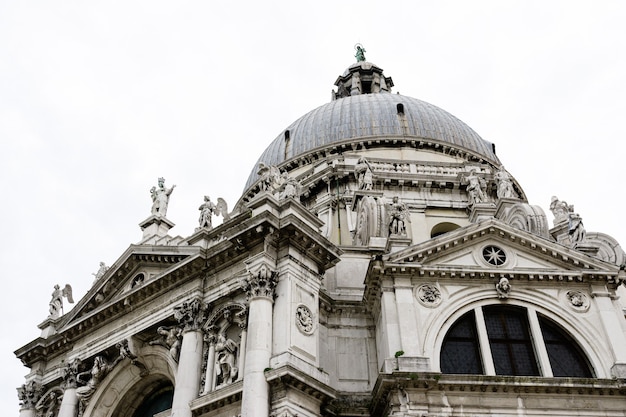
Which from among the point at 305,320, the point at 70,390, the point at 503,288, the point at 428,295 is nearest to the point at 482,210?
the point at 503,288

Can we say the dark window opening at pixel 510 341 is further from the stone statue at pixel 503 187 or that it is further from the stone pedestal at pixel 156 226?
the stone pedestal at pixel 156 226

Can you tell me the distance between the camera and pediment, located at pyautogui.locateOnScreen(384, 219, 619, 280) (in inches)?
831

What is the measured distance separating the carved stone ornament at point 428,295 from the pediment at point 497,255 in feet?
2.01

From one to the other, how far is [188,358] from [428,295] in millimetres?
7947

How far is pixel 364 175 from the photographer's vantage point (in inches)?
1178

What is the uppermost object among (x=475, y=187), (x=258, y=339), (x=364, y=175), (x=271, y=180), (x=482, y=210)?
(x=364, y=175)

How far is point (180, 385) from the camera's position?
66.9ft

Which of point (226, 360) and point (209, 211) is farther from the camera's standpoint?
point (209, 211)

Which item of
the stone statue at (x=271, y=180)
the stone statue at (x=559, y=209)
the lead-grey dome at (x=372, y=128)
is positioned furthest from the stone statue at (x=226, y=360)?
the lead-grey dome at (x=372, y=128)

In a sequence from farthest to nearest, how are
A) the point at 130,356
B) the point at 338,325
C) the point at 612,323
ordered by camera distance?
the point at 130,356
the point at 338,325
the point at 612,323

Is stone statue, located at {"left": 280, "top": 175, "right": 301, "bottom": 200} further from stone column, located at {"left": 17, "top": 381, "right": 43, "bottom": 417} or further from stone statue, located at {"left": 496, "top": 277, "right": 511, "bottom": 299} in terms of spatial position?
Result: stone column, located at {"left": 17, "top": 381, "right": 43, "bottom": 417}

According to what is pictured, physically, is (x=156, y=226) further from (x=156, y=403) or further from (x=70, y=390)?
(x=156, y=403)

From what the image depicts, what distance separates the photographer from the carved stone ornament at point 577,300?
68.5ft

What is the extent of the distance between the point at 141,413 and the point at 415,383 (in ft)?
37.5
